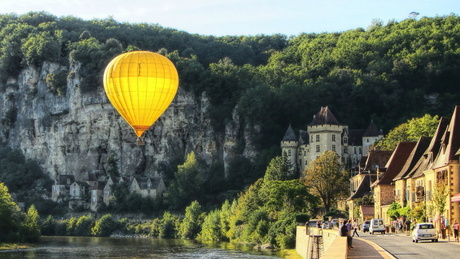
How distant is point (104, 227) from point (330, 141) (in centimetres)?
3353

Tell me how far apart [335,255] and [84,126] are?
112909 mm

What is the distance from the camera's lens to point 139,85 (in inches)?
1898

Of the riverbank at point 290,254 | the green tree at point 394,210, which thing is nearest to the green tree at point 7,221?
the riverbank at point 290,254

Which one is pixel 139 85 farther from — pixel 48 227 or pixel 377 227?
pixel 48 227

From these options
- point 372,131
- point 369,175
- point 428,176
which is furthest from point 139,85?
point 372,131

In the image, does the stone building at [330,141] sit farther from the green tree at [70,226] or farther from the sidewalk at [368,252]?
the sidewalk at [368,252]

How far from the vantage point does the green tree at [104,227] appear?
11419 cm

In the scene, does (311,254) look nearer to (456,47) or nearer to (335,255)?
(335,255)

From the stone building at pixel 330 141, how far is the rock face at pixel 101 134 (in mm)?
15113

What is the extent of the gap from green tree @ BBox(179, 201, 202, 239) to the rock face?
16849 millimetres

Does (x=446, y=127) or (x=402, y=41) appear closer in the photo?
(x=446, y=127)

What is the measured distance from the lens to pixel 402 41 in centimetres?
13850

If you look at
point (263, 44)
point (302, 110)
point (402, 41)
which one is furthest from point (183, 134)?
point (263, 44)

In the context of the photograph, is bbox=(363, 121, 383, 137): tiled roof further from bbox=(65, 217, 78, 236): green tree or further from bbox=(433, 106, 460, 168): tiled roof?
bbox=(433, 106, 460, 168): tiled roof
